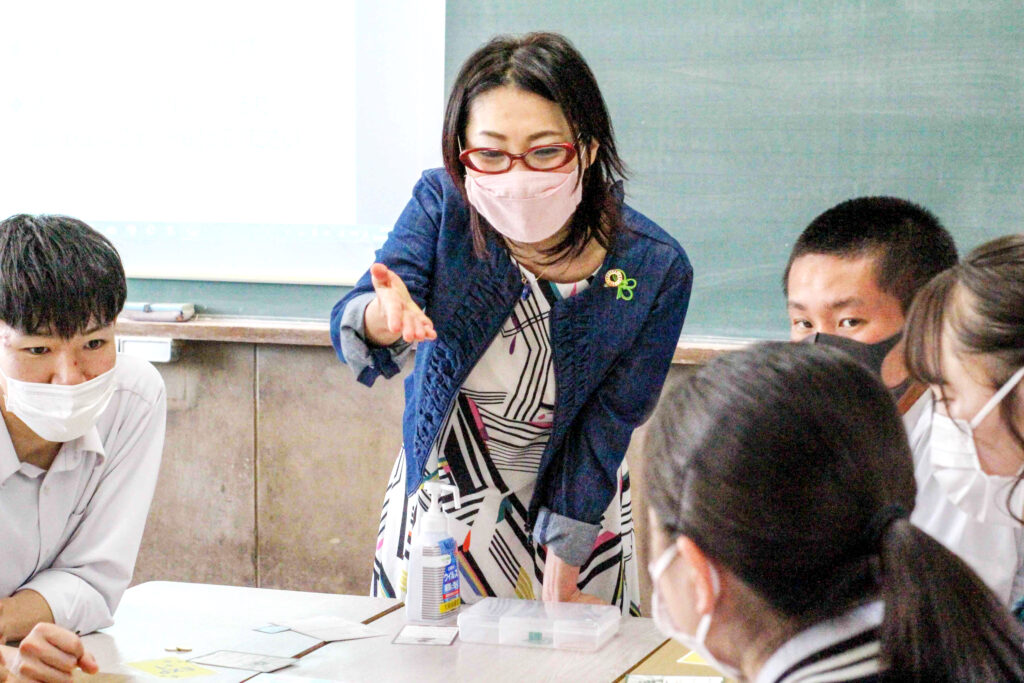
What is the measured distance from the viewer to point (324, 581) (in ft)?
10.1

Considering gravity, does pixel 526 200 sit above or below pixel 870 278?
above

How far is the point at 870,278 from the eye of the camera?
1.87 metres

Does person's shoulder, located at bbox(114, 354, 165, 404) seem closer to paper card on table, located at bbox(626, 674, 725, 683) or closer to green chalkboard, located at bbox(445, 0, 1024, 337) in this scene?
paper card on table, located at bbox(626, 674, 725, 683)

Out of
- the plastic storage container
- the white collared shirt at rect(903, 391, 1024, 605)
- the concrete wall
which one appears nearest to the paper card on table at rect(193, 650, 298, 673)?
the plastic storage container

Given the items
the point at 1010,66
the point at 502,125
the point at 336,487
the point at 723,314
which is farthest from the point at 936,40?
the point at 336,487

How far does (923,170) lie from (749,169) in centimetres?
42

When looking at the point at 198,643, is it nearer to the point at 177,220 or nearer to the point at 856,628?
the point at 856,628

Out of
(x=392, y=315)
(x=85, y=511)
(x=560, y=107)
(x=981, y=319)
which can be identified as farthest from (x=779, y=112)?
(x=85, y=511)

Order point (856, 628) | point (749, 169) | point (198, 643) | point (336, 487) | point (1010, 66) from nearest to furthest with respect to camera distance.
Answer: point (856, 628), point (198, 643), point (1010, 66), point (749, 169), point (336, 487)

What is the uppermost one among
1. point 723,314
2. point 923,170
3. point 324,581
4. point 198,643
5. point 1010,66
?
point 1010,66

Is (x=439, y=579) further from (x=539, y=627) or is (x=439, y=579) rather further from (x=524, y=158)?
(x=524, y=158)

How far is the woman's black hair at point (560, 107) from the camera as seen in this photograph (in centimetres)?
161

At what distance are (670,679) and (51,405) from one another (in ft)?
3.51

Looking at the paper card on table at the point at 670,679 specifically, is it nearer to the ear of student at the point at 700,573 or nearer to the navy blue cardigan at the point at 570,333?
the navy blue cardigan at the point at 570,333
